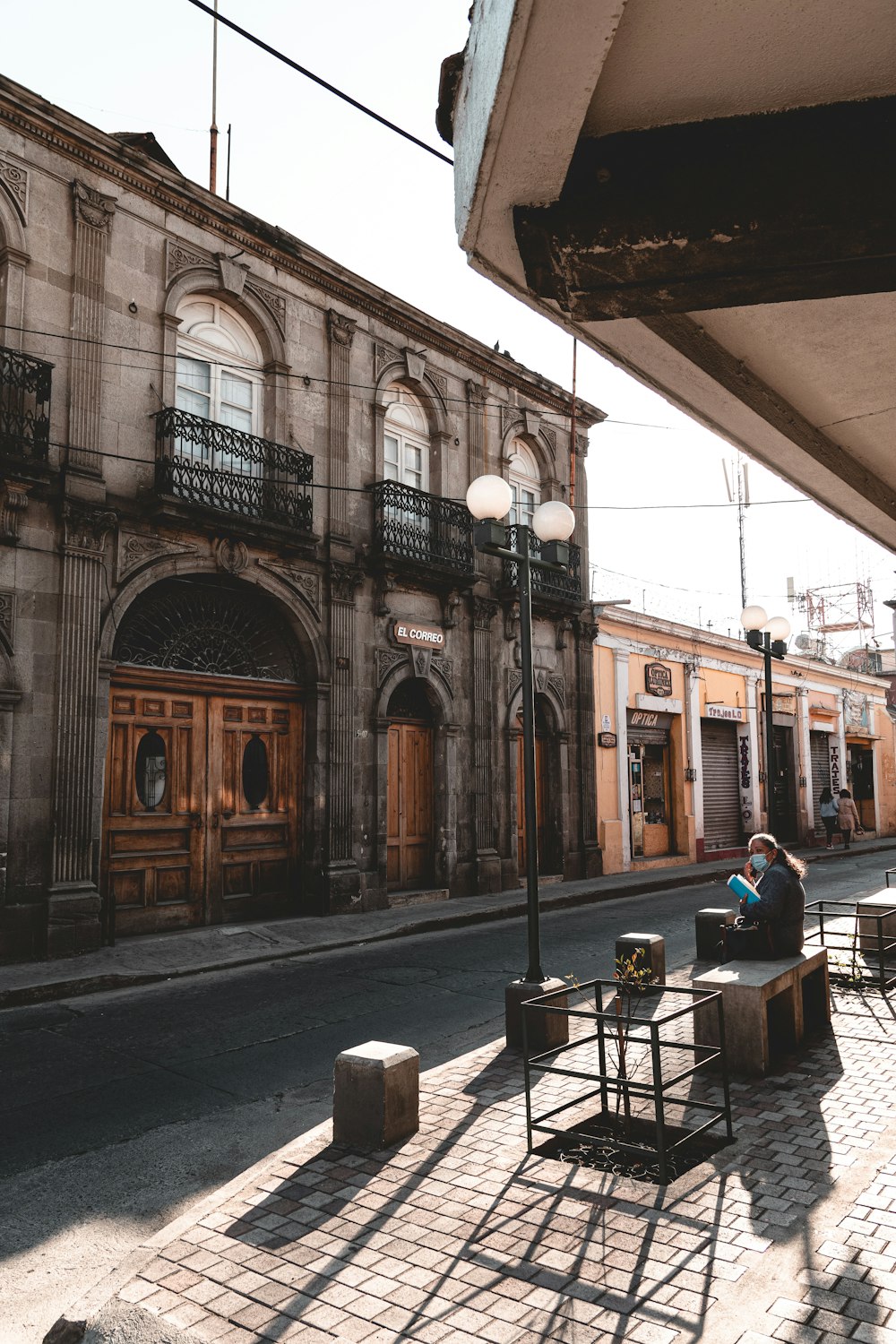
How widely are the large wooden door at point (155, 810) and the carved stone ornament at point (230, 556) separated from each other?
6.27ft

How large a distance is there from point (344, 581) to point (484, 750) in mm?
4524

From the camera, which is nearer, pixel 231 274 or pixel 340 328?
pixel 231 274

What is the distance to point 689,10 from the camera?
1903 millimetres

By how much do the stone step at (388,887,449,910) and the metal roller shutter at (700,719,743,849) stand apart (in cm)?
1009

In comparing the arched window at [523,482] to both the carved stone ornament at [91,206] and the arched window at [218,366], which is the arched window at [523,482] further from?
the carved stone ornament at [91,206]

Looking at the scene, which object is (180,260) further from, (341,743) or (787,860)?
(787,860)

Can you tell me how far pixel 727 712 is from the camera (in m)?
25.4

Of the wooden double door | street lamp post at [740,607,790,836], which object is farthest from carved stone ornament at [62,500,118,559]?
street lamp post at [740,607,790,836]

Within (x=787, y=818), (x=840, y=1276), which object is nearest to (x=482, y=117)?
(x=840, y=1276)

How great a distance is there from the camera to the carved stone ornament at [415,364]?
16.5 m

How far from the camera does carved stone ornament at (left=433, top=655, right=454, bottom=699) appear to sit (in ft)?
54.1

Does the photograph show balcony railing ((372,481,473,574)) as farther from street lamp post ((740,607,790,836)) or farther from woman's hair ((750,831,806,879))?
woman's hair ((750,831,806,879))

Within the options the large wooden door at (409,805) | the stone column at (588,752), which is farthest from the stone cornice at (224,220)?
the large wooden door at (409,805)

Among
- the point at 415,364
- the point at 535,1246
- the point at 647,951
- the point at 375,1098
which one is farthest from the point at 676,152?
the point at 415,364
